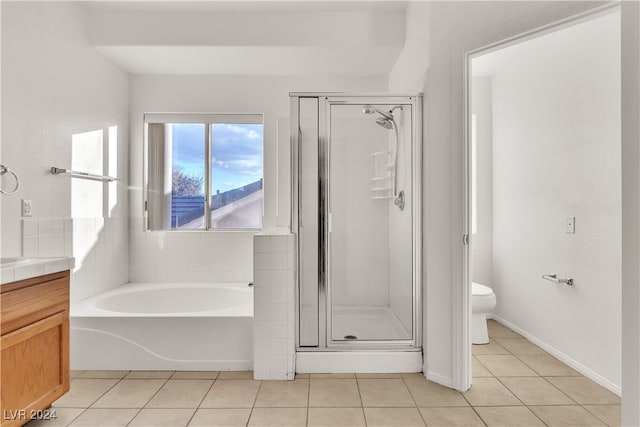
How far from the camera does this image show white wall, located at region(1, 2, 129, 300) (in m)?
2.38

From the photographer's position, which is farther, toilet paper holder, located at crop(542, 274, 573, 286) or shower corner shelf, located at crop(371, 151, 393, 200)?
toilet paper holder, located at crop(542, 274, 573, 286)

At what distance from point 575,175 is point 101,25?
12.2 feet

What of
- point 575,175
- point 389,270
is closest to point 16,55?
point 389,270

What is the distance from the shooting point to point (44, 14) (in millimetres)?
2639

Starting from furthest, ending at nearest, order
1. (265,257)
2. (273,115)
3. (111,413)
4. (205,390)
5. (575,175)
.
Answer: (273,115)
(575,175)
(265,257)
(205,390)
(111,413)

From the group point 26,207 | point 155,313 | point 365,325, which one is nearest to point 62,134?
point 26,207

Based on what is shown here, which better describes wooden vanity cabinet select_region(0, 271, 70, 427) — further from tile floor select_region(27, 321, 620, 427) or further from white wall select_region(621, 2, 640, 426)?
white wall select_region(621, 2, 640, 426)

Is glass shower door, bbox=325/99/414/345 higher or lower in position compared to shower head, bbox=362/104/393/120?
lower

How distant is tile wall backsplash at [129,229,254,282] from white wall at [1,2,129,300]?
0.70 feet

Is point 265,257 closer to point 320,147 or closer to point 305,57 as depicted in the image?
point 320,147

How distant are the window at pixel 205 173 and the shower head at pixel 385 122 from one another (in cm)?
153

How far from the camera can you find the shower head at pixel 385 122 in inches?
103

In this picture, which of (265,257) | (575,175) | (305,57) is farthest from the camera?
(305,57)

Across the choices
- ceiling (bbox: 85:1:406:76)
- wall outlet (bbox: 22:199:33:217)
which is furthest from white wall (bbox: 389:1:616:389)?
wall outlet (bbox: 22:199:33:217)
